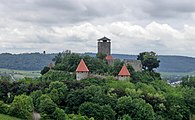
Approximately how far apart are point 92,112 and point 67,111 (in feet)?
15.1

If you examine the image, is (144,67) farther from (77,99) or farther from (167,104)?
(77,99)

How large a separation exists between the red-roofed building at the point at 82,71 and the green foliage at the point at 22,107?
13.3m

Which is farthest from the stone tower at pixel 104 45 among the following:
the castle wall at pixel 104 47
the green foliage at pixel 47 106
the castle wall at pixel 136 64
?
the green foliage at pixel 47 106

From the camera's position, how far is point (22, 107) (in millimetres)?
52469

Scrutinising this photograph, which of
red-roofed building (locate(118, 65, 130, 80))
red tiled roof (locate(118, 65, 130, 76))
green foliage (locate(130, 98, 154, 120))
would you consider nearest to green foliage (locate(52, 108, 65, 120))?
green foliage (locate(130, 98, 154, 120))

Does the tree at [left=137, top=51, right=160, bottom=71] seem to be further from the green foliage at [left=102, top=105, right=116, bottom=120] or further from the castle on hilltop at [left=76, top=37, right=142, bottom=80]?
the green foliage at [left=102, top=105, right=116, bottom=120]

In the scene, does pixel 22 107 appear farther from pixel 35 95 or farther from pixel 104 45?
pixel 104 45

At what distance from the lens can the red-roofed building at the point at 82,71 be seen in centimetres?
6438

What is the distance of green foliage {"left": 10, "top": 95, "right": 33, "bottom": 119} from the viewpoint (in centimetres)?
5192

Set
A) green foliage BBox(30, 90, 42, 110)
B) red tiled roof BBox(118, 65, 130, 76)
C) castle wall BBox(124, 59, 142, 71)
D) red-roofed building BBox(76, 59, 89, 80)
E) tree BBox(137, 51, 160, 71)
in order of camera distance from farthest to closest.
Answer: tree BBox(137, 51, 160, 71), castle wall BBox(124, 59, 142, 71), red tiled roof BBox(118, 65, 130, 76), red-roofed building BBox(76, 59, 89, 80), green foliage BBox(30, 90, 42, 110)

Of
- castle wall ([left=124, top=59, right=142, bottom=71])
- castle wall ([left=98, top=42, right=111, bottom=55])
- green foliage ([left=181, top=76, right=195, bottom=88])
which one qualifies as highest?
castle wall ([left=98, top=42, right=111, bottom=55])

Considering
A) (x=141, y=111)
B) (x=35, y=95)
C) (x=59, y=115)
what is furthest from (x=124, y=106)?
(x=35, y=95)

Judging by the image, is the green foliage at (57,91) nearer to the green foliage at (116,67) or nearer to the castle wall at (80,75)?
the castle wall at (80,75)

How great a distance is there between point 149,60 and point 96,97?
21200 millimetres
